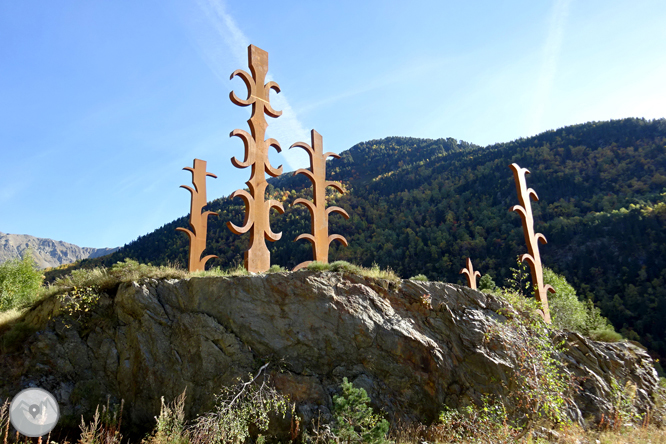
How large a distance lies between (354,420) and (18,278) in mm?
21740

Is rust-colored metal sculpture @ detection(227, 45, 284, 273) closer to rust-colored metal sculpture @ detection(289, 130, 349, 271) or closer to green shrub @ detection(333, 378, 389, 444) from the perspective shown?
rust-colored metal sculpture @ detection(289, 130, 349, 271)

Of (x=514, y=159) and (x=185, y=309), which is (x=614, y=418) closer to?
(x=185, y=309)

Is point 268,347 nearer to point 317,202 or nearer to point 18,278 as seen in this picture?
point 317,202

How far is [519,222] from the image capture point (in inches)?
1916

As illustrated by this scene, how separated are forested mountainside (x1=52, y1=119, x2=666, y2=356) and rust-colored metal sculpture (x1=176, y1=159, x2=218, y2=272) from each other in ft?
52.6

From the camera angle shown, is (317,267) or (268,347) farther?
(317,267)

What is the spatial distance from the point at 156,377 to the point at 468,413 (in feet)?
17.4

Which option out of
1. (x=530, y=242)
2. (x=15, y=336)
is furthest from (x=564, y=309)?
(x=15, y=336)

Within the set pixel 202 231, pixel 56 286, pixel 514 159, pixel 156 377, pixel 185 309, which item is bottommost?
pixel 156 377

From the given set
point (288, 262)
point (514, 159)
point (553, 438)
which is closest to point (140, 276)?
point (553, 438)

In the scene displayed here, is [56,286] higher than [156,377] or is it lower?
higher

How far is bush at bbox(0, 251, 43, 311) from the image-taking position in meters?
18.5

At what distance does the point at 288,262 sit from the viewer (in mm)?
41594

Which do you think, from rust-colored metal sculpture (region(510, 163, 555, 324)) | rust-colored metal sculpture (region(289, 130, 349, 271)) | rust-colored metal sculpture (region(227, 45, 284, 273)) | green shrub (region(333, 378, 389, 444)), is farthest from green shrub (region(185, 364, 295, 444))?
rust-colored metal sculpture (region(510, 163, 555, 324))
